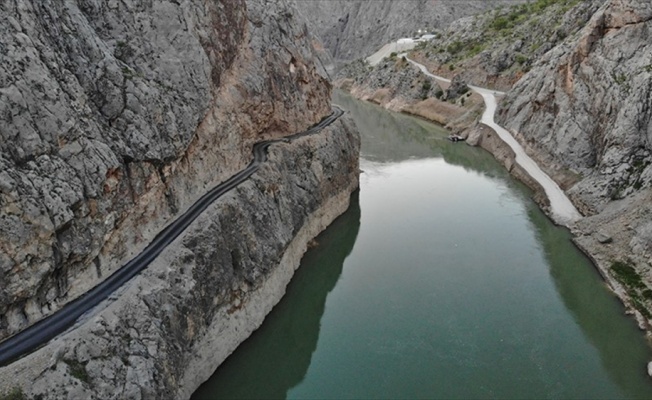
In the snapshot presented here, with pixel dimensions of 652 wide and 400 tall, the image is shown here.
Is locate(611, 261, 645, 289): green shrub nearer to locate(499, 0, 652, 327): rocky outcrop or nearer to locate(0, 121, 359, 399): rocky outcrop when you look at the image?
locate(499, 0, 652, 327): rocky outcrop

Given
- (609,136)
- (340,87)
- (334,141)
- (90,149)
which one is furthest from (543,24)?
(90,149)

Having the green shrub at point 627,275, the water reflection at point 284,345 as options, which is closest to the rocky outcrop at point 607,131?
the green shrub at point 627,275

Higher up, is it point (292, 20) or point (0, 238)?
point (292, 20)

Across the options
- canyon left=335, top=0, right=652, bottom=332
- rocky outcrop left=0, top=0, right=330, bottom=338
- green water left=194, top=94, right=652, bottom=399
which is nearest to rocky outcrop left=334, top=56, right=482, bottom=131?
canyon left=335, top=0, right=652, bottom=332

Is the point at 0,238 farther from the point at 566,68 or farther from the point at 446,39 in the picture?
the point at 446,39

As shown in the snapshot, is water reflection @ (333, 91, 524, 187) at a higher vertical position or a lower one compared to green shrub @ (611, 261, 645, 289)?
higher

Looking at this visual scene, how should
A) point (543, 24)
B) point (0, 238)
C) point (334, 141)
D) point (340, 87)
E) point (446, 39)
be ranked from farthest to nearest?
point (340, 87) < point (446, 39) < point (543, 24) < point (334, 141) < point (0, 238)
